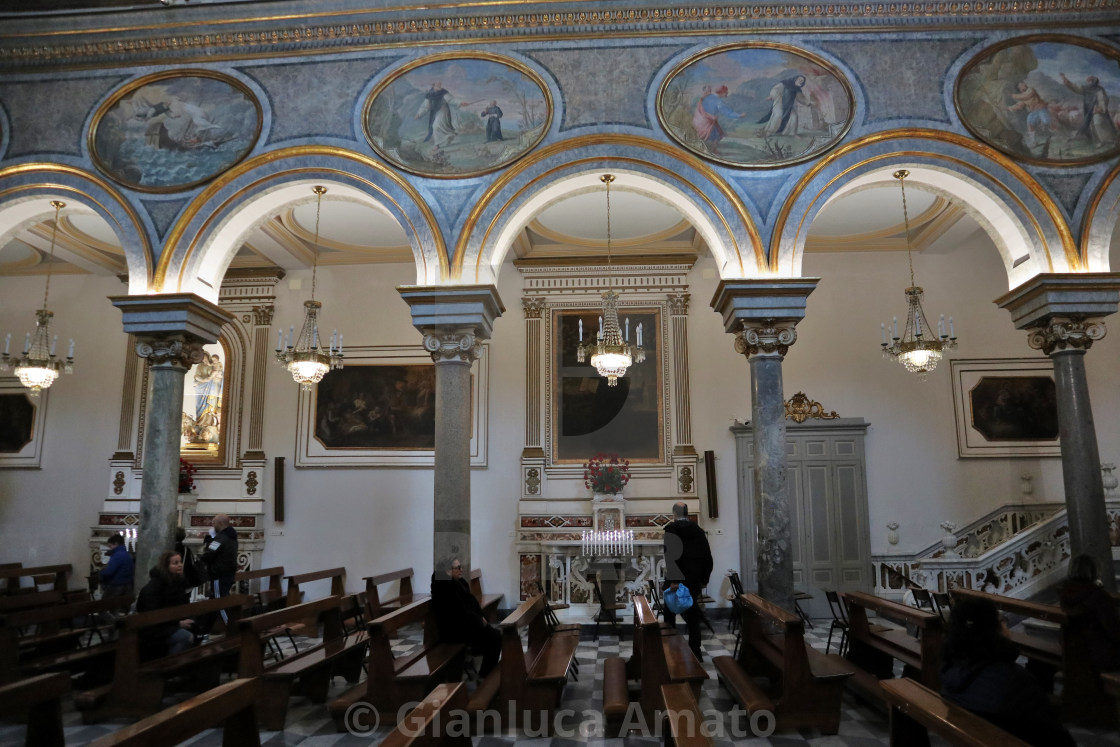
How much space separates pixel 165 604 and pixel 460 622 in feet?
8.73

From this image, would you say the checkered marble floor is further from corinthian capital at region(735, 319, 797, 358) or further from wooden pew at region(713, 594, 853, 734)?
corinthian capital at region(735, 319, 797, 358)

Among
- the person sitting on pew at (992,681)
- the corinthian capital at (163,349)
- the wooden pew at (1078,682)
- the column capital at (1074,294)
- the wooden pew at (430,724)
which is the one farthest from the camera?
the corinthian capital at (163,349)

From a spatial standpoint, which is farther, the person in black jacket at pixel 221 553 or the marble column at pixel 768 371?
the person in black jacket at pixel 221 553

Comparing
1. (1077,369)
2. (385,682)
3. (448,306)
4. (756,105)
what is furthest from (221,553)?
(1077,369)

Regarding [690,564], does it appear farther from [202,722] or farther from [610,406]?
[202,722]

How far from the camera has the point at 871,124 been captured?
8266mm

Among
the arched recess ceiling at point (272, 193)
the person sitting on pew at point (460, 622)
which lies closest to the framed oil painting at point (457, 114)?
the arched recess ceiling at point (272, 193)

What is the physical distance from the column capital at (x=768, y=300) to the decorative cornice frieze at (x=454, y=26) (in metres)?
3.00

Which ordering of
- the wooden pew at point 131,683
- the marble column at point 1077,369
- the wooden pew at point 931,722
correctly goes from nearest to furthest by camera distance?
the wooden pew at point 931,722 < the wooden pew at point 131,683 < the marble column at point 1077,369

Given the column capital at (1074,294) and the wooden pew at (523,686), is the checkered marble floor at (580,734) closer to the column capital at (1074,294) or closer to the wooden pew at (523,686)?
the wooden pew at (523,686)

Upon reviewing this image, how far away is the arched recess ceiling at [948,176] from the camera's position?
26.5 feet

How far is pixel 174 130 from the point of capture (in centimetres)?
885

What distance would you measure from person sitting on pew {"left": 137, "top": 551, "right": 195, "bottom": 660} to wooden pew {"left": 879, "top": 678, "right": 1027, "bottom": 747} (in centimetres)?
567

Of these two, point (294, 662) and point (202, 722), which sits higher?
point (202, 722)
